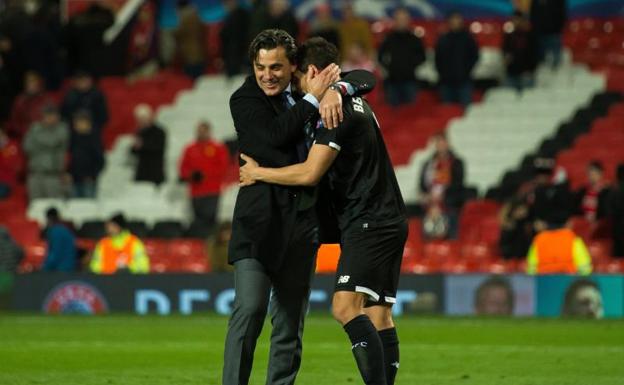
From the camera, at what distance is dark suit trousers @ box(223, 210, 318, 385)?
26.2ft

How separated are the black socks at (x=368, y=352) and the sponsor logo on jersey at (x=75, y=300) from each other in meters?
10.8

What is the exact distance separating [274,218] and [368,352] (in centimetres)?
90

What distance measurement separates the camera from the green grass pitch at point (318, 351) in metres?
10.8

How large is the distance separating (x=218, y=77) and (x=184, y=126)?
139cm

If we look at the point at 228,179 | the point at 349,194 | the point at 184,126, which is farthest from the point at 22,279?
the point at 349,194

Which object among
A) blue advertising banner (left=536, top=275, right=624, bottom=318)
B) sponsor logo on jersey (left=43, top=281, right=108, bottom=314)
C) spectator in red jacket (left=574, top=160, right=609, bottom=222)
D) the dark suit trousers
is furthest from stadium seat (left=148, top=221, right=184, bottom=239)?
the dark suit trousers

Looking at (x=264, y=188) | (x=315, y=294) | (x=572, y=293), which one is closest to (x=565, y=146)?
(x=572, y=293)

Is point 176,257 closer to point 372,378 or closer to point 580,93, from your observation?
point 580,93

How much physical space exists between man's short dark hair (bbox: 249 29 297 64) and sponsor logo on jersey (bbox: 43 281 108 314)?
1089 centimetres

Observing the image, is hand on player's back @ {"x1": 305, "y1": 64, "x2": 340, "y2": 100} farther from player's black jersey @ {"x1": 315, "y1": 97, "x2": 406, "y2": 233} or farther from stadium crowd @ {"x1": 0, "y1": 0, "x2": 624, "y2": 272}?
stadium crowd @ {"x1": 0, "y1": 0, "x2": 624, "y2": 272}

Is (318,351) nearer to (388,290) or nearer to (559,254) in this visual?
(388,290)

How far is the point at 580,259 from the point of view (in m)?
17.7

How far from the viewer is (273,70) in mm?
7984

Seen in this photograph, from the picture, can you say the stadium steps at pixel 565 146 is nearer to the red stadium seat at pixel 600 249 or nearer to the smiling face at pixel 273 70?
the red stadium seat at pixel 600 249
